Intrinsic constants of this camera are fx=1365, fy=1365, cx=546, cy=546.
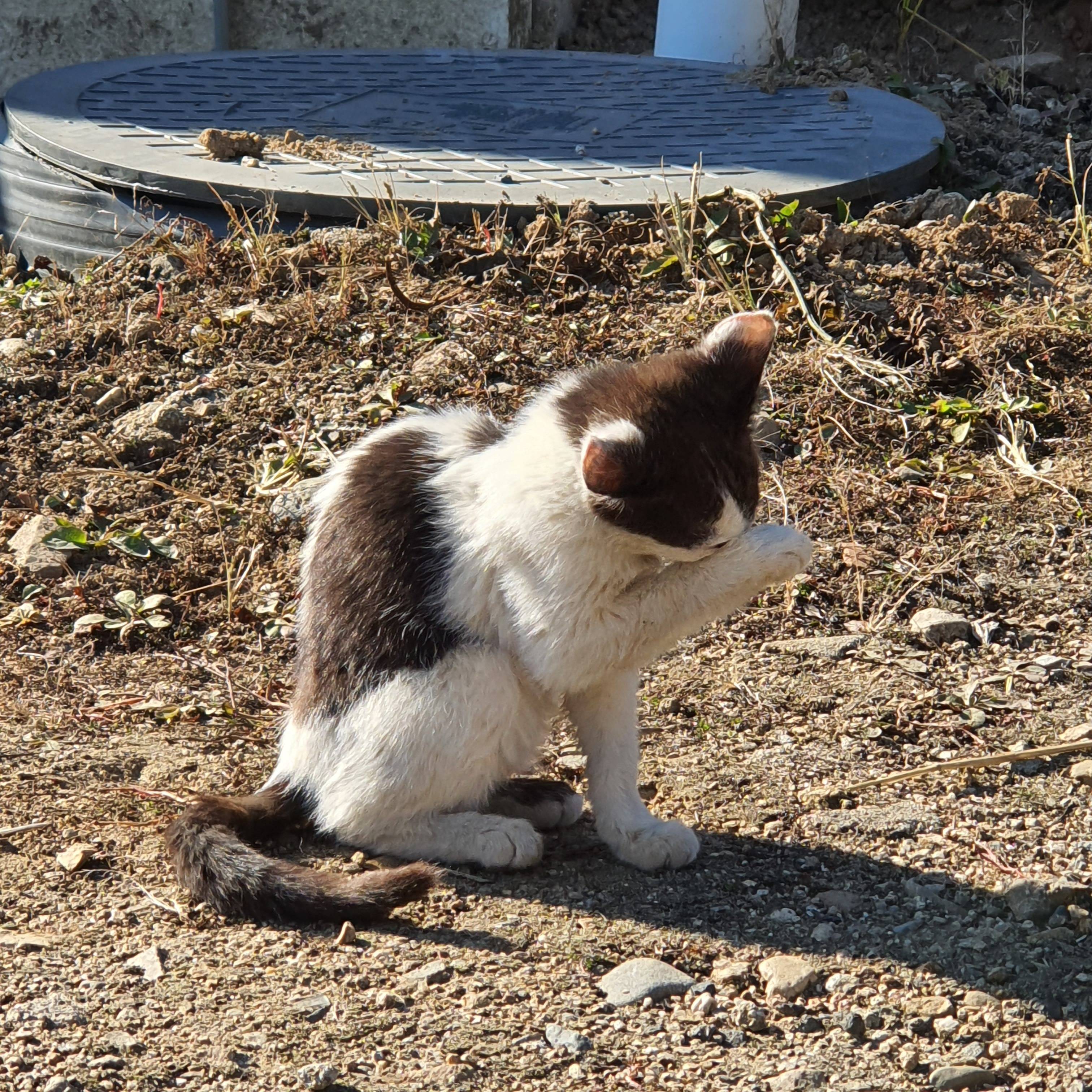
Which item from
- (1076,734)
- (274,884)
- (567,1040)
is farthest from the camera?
(1076,734)

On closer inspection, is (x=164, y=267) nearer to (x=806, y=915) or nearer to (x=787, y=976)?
(x=806, y=915)

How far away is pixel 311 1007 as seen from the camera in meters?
2.35

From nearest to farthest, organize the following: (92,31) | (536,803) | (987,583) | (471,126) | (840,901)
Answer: (840,901), (536,803), (987,583), (471,126), (92,31)

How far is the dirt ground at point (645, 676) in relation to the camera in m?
2.33

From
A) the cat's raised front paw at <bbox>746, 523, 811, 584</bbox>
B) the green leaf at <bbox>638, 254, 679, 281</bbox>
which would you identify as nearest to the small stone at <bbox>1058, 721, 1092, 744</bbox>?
the cat's raised front paw at <bbox>746, 523, 811, 584</bbox>

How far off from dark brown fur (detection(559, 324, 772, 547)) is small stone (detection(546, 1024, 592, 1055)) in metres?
0.91

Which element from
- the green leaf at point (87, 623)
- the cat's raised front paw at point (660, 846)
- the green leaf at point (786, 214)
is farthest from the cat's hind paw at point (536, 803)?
the green leaf at point (786, 214)

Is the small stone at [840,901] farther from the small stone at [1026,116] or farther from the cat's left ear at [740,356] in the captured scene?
the small stone at [1026,116]

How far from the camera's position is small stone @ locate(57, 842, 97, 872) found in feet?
9.16

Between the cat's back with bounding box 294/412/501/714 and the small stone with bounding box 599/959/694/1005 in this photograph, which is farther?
the cat's back with bounding box 294/412/501/714

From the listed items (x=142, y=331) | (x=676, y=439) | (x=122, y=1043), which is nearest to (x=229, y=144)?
(x=142, y=331)

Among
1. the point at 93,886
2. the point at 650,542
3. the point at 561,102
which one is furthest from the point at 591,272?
the point at 93,886

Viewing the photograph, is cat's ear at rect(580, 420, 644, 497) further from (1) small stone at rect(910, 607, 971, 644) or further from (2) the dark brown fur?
(1) small stone at rect(910, 607, 971, 644)

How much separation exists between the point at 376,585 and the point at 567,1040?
0.99 metres
